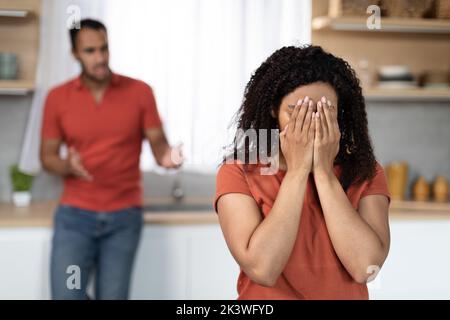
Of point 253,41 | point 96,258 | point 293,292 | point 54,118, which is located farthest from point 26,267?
point 293,292

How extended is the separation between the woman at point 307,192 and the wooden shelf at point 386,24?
4.08 feet

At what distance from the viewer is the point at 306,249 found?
61cm

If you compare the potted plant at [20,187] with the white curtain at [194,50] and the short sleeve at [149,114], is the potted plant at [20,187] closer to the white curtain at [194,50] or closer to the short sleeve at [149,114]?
the white curtain at [194,50]

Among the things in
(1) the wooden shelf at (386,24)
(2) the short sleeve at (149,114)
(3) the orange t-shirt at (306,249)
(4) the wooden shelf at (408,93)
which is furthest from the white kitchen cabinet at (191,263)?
(3) the orange t-shirt at (306,249)

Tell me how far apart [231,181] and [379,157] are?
151cm

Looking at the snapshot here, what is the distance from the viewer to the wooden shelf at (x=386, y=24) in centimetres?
183

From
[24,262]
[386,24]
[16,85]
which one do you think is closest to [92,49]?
[16,85]

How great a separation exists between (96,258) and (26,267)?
195mm

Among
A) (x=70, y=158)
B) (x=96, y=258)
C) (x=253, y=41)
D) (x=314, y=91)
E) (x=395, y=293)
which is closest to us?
(x=314, y=91)

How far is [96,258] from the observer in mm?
1533

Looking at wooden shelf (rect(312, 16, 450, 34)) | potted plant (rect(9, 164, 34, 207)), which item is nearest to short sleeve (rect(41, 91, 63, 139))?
potted plant (rect(9, 164, 34, 207))

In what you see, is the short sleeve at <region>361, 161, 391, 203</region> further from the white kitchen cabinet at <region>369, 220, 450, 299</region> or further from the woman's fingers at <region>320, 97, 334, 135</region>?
the white kitchen cabinet at <region>369, 220, 450, 299</region>

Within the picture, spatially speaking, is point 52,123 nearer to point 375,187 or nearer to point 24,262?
point 24,262

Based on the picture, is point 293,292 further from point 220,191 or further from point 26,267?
point 26,267
